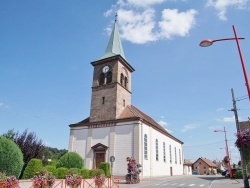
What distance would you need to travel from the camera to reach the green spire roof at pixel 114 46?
36406mm

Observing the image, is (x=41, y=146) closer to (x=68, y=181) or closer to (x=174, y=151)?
(x=68, y=181)

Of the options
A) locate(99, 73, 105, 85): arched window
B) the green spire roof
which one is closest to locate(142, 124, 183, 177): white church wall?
locate(99, 73, 105, 85): arched window

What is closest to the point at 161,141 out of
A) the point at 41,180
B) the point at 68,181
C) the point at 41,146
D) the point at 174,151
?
the point at 174,151

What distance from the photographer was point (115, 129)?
101 feet

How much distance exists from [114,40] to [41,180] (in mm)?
29822

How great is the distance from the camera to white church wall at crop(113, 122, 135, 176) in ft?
94.4

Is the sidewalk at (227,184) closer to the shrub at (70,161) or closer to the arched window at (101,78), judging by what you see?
the shrub at (70,161)

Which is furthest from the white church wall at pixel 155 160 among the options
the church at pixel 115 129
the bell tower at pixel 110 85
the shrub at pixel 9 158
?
the shrub at pixel 9 158

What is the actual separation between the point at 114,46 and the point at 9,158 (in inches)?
1081

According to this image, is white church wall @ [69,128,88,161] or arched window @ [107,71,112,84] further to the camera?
arched window @ [107,71,112,84]

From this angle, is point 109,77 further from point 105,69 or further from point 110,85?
point 110,85

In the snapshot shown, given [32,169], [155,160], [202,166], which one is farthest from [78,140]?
[202,166]

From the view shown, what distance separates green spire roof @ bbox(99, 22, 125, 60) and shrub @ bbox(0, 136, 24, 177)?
79.3 ft

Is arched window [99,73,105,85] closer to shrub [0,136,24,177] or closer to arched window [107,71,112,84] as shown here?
arched window [107,71,112,84]
